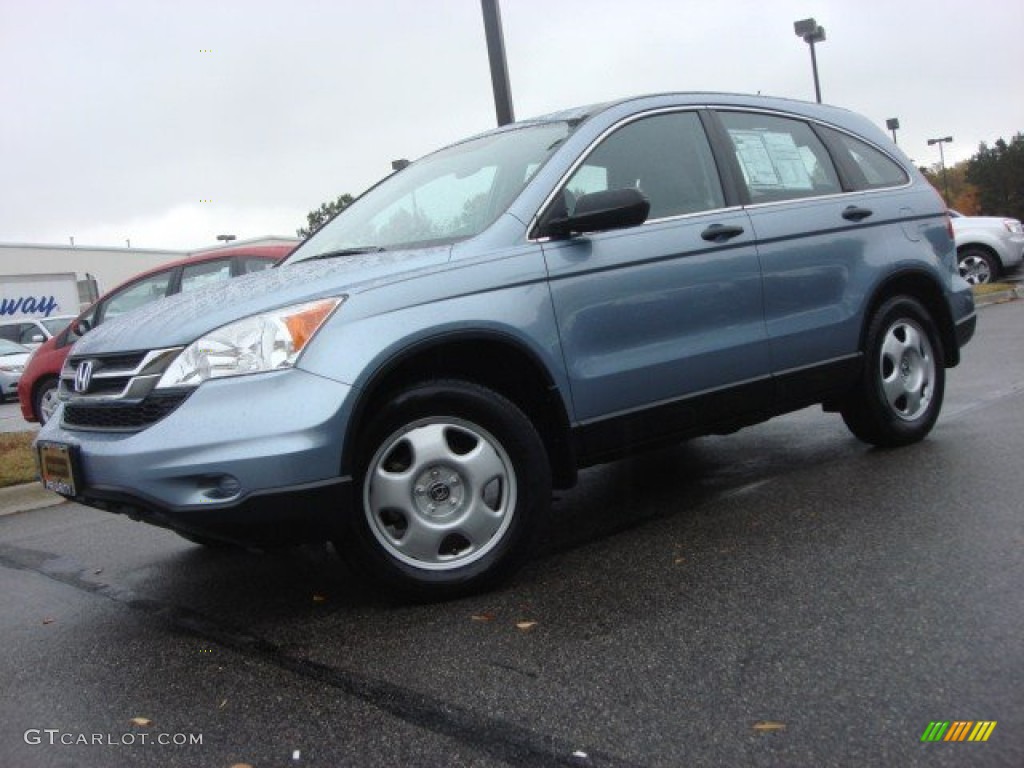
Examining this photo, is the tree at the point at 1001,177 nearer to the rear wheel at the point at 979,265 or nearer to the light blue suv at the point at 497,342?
the rear wheel at the point at 979,265

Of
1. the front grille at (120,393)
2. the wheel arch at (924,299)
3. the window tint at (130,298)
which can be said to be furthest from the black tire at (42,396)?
the wheel arch at (924,299)

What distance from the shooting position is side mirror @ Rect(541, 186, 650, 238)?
359cm

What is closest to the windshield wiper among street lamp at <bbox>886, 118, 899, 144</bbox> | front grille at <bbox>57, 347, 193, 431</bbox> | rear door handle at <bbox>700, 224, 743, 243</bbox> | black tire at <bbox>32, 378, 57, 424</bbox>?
front grille at <bbox>57, 347, 193, 431</bbox>

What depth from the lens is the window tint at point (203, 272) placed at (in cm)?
890

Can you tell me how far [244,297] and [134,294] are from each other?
22.1ft

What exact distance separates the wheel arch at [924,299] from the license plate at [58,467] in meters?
3.66

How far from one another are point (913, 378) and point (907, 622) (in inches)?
106

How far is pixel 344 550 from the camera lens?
326 centimetres

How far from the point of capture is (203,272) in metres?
9.02

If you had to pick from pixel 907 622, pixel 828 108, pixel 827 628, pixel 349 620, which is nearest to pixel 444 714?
pixel 349 620

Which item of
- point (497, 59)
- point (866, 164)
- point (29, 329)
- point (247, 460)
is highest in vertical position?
point (497, 59)

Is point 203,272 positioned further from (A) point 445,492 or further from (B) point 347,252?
(A) point 445,492

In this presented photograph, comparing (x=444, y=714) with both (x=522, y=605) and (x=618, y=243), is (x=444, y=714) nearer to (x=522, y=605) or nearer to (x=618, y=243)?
(x=522, y=605)

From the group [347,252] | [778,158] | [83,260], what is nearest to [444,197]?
[347,252]
